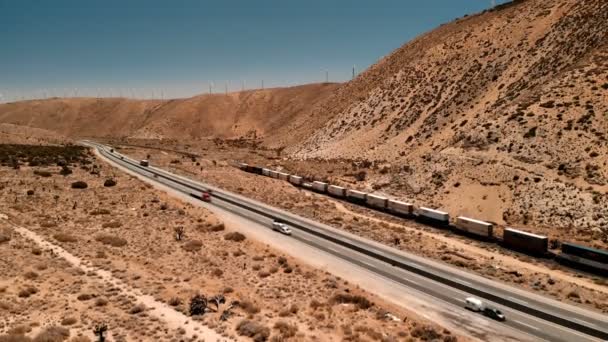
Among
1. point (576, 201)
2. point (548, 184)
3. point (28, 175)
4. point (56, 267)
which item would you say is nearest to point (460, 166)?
point (548, 184)

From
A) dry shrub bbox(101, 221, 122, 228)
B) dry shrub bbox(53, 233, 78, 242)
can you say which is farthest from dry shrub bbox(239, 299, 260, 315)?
dry shrub bbox(101, 221, 122, 228)

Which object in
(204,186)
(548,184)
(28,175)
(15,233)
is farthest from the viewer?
(204,186)

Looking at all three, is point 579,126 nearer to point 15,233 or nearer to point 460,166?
point 460,166

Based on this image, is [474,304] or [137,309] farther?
[474,304]

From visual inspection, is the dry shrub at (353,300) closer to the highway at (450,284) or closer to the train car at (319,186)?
the highway at (450,284)

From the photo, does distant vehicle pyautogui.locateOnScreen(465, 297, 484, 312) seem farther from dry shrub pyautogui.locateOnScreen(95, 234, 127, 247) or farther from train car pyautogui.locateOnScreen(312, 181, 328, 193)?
train car pyautogui.locateOnScreen(312, 181, 328, 193)

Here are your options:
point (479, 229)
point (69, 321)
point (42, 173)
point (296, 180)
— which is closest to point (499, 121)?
point (479, 229)

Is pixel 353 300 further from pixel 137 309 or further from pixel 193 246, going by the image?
pixel 193 246
